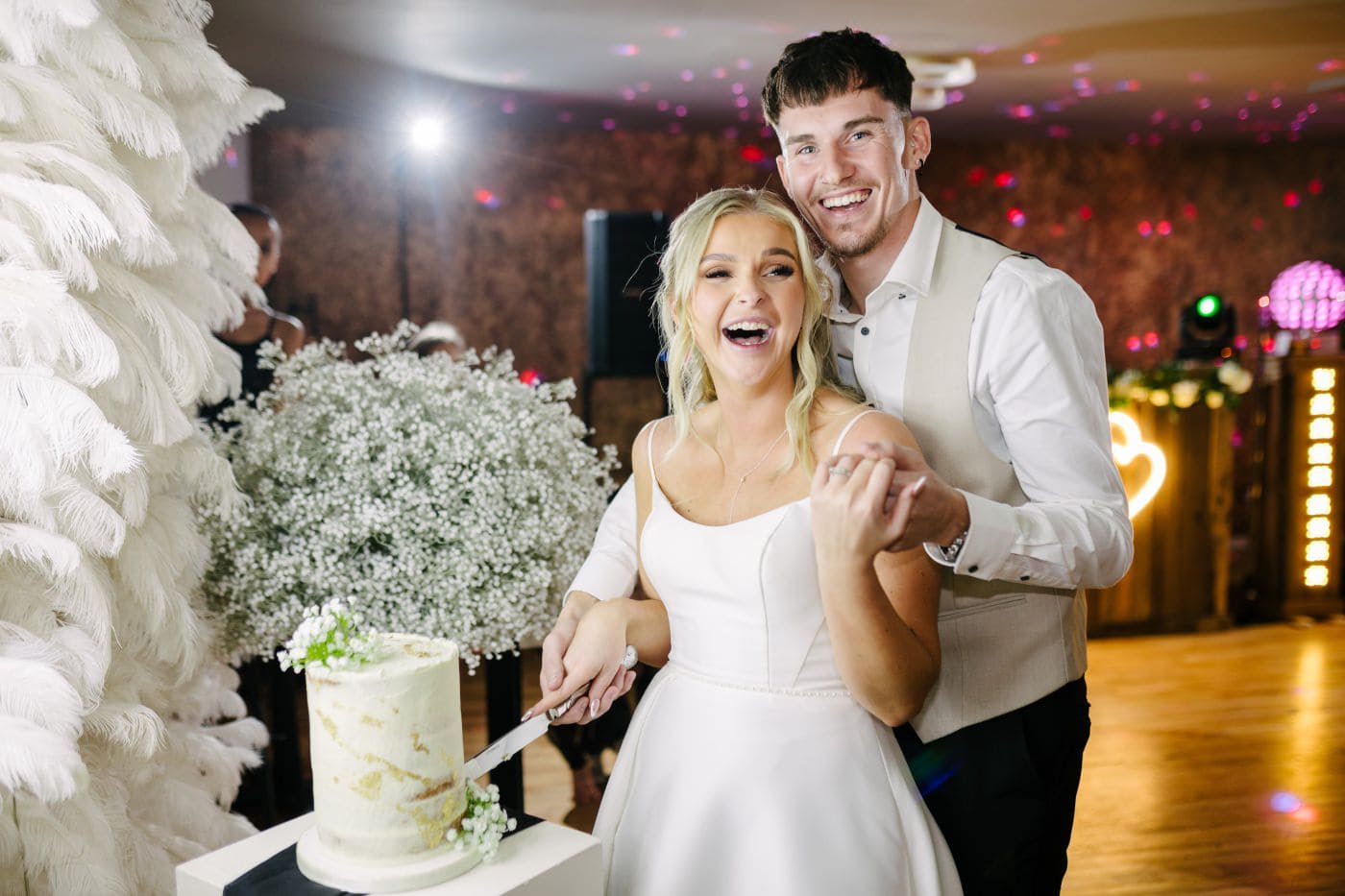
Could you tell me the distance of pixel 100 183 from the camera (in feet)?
4.76

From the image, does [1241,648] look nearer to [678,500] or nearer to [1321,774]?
[1321,774]

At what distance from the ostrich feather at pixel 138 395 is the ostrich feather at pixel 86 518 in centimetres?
14

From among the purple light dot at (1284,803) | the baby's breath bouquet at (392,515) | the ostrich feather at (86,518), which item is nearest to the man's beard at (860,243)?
the baby's breath bouquet at (392,515)

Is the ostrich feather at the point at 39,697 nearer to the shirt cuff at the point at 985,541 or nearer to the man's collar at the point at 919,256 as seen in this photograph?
the shirt cuff at the point at 985,541

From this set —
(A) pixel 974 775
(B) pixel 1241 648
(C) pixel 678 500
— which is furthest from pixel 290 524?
(B) pixel 1241 648

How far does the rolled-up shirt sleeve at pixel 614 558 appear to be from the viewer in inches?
67.1

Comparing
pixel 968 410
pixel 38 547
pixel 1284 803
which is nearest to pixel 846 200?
pixel 968 410

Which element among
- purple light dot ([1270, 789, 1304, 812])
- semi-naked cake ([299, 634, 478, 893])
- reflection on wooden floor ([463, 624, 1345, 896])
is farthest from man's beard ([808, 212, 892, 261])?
purple light dot ([1270, 789, 1304, 812])

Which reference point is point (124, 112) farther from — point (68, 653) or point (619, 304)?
point (619, 304)

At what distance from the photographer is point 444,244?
305 inches

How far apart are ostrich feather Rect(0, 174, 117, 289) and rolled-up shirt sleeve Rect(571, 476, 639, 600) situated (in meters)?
0.82

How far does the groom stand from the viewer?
62.5 inches

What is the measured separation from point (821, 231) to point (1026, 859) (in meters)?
1.06

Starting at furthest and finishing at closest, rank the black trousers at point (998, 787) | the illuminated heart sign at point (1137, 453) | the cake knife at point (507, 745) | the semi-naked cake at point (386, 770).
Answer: the illuminated heart sign at point (1137, 453) → the black trousers at point (998, 787) → the cake knife at point (507, 745) → the semi-naked cake at point (386, 770)
